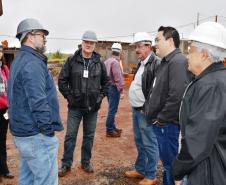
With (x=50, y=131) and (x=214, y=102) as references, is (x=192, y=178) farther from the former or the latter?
(x=50, y=131)

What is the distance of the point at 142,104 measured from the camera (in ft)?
16.6

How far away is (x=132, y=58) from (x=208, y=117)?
26.4 m

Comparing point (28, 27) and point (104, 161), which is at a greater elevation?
point (28, 27)

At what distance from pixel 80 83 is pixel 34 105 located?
203 cm

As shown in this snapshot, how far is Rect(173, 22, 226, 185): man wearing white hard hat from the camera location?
2416mm

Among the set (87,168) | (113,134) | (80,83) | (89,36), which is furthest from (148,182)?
(113,134)

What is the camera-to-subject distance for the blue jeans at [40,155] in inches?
139

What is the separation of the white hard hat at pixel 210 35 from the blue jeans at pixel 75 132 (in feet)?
10.0

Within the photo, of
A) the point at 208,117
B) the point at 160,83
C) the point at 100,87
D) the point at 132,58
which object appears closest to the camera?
the point at 208,117

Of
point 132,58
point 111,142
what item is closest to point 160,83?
point 111,142

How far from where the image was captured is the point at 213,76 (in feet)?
8.27

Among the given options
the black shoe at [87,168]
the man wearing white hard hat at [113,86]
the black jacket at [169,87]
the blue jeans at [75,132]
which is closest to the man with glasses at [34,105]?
the black jacket at [169,87]

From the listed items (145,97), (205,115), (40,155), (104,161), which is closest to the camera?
(205,115)

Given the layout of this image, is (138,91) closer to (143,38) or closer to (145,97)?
(145,97)
